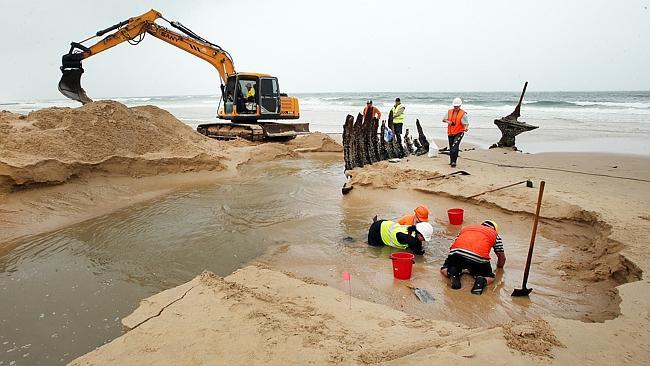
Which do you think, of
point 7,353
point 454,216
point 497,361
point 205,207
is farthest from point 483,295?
point 205,207

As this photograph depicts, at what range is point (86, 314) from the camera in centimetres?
379

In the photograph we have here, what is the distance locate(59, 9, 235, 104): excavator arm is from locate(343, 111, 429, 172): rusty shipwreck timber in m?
6.61

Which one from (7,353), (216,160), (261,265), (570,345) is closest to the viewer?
(570,345)

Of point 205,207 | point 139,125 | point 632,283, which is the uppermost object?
point 139,125

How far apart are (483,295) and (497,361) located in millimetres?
1768

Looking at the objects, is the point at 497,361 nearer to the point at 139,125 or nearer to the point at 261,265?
the point at 261,265

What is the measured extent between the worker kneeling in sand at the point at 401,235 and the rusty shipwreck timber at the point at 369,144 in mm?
4247

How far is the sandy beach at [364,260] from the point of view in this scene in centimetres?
278

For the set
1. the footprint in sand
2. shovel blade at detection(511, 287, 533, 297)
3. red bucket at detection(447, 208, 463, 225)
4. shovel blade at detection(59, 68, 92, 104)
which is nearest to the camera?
the footprint in sand

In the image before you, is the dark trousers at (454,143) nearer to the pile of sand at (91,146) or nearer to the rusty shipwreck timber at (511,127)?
the rusty shipwreck timber at (511,127)

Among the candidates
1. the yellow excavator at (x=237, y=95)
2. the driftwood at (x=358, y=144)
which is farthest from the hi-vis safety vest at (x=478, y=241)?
the yellow excavator at (x=237, y=95)

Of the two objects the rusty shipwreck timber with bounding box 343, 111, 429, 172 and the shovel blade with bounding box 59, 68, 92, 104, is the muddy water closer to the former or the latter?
A: the rusty shipwreck timber with bounding box 343, 111, 429, 172

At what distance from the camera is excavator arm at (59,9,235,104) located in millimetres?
11141

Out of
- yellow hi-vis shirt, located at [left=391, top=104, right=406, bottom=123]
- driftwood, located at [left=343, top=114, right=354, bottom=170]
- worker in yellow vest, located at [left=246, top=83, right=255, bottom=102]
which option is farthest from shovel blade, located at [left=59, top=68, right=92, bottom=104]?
yellow hi-vis shirt, located at [left=391, top=104, right=406, bottom=123]
